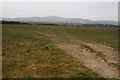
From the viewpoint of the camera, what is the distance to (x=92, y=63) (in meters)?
13.3

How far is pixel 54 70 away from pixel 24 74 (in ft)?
7.58

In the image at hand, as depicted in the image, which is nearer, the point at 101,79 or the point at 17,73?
the point at 101,79

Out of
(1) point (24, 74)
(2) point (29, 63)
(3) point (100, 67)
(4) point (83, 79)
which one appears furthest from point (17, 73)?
(3) point (100, 67)

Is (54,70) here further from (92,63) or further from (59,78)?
(92,63)

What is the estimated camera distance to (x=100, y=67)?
1227 centimetres

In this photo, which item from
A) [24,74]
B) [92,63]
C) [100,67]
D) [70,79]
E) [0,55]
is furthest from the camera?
[0,55]

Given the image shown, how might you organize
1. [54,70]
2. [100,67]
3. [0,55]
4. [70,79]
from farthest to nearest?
1. [0,55]
2. [100,67]
3. [54,70]
4. [70,79]

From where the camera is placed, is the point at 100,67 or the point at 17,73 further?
the point at 100,67

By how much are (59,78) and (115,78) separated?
4153 millimetres

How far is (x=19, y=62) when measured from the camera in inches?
512

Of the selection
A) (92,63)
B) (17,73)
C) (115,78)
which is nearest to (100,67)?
(92,63)

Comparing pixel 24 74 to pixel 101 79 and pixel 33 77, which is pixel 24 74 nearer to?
pixel 33 77

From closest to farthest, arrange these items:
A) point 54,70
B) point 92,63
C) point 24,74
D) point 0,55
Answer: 1. point 24,74
2. point 54,70
3. point 92,63
4. point 0,55

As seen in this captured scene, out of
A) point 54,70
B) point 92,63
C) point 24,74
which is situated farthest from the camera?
point 92,63
